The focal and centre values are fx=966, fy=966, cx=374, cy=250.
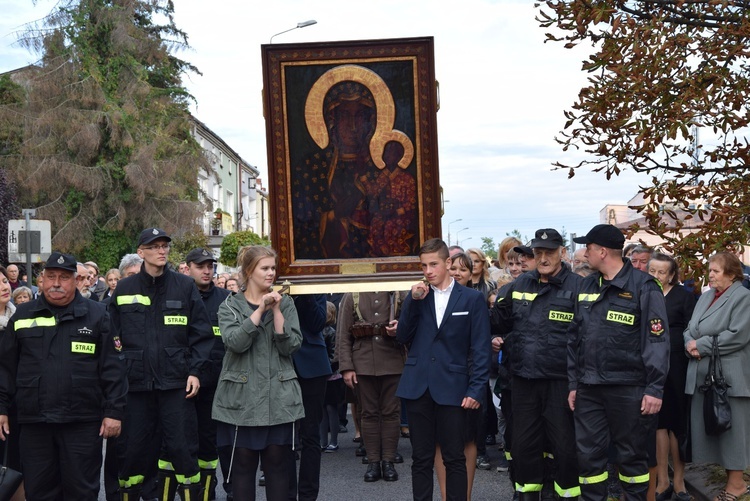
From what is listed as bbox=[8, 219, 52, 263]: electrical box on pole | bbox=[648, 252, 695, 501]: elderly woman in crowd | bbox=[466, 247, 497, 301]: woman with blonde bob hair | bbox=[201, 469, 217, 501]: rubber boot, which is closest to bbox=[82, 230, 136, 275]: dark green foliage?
bbox=[8, 219, 52, 263]: electrical box on pole

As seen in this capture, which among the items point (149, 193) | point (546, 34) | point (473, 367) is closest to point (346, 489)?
point (473, 367)

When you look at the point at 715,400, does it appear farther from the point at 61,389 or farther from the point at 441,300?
the point at 61,389

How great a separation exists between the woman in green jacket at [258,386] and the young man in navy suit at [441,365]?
102cm

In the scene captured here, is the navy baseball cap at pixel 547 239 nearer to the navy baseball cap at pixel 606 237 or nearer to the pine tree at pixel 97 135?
the navy baseball cap at pixel 606 237

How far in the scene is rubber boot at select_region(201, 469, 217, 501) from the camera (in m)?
8.41

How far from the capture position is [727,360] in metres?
8.20

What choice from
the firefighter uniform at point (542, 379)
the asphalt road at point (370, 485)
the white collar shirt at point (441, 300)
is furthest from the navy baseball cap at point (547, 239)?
the asphalt road at point (370, 485)

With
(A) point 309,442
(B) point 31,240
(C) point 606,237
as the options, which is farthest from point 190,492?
(B) point 31,240

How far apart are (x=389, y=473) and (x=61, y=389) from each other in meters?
3.98

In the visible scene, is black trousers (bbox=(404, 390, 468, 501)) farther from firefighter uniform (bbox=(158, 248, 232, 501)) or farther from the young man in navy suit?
firefighter uniform (bbox=(158, 248, 232, 501))

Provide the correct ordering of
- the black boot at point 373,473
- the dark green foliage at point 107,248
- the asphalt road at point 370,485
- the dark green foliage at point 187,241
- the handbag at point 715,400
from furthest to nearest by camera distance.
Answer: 1. the dark green foliage at point 187,241
2. the dark green foliage at point 107,248
3. the black boot at point 373,473
4. the asphalt road at point 370,485
5. the handbag at point 715,400

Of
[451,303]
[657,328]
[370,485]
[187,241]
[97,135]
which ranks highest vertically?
[97,135]

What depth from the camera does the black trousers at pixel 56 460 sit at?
6.79m

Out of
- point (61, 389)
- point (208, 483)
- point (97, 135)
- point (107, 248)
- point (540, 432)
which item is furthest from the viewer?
point (107, 248)
